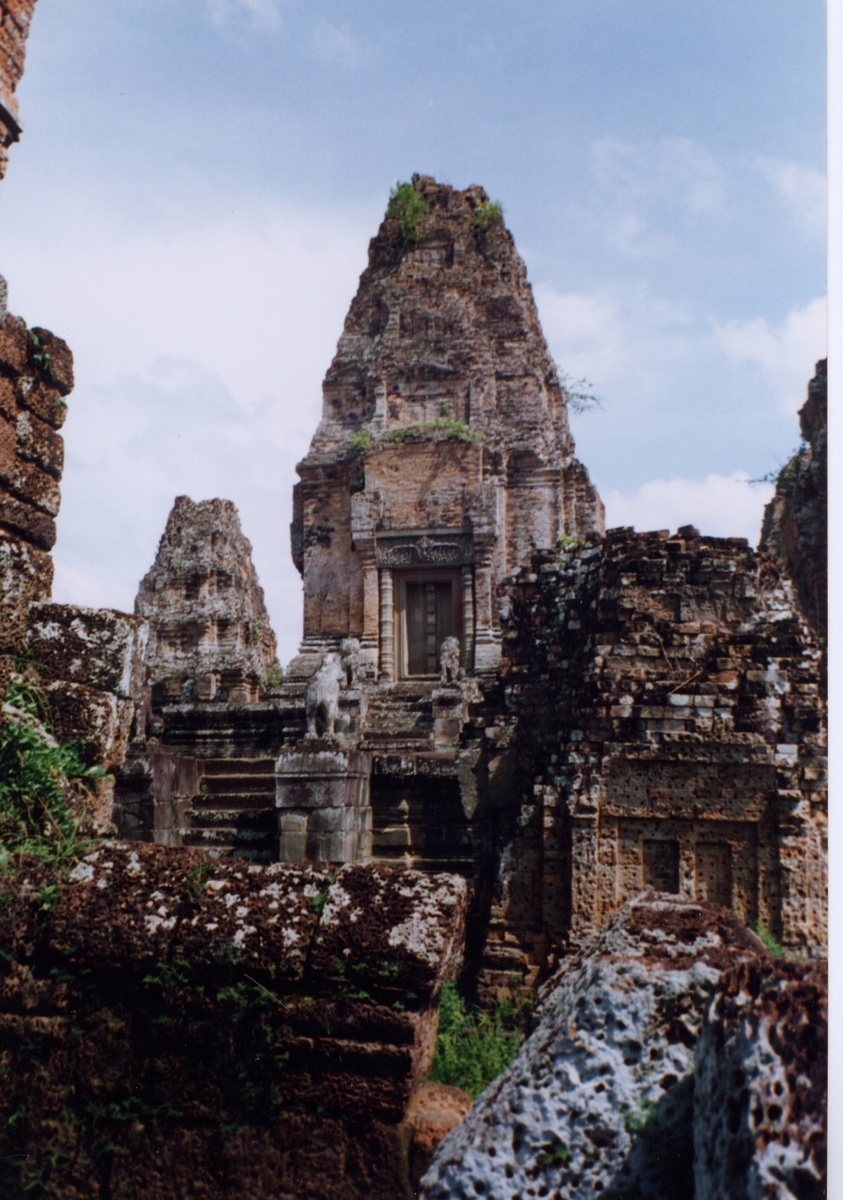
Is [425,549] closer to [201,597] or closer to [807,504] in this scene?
[201,597]

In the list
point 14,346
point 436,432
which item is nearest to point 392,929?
point 14,346

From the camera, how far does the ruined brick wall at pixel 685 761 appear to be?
7.87 metres

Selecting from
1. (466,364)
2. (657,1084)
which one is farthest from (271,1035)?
(466,364)

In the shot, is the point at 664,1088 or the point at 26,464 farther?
the point at 26,464

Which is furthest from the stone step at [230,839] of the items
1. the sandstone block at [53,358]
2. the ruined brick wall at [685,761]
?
the sandstone block at [53,358]

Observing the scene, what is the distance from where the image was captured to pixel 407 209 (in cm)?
2934

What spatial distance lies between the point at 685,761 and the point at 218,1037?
5661mm

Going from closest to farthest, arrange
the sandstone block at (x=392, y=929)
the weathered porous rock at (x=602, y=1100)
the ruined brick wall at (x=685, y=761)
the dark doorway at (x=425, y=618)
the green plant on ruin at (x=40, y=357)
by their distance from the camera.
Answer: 1. the weathered porous rock at (x=602, y=1100)
2. the sandstone block at (x=392, y=929)
3. the green plant on ruin at (x=40, y=357)
4. the ruined brick wall at (x=685, y=761)
5. the dark doorway at (x=425, y=618)

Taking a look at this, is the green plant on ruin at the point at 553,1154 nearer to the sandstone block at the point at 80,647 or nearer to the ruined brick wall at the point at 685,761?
the sandstone block at the point at 80,647

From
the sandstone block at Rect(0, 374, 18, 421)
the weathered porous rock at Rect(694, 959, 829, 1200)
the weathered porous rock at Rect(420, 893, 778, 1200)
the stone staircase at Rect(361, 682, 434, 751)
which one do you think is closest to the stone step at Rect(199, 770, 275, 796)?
the stone staircase at Rect(361, 682, 434, 751)

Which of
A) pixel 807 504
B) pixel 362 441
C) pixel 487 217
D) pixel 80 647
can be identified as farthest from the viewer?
pixel 487 217

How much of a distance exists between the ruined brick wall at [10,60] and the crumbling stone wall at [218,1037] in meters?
3.69

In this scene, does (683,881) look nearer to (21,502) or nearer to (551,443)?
(21,502)

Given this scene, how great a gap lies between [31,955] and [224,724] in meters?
12.3
